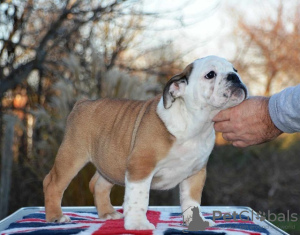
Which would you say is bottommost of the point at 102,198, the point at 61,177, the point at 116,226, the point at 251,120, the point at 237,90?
the point at 116,226

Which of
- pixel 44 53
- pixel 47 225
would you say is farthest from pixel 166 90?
pixel 44 53

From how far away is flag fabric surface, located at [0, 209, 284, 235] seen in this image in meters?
2.28

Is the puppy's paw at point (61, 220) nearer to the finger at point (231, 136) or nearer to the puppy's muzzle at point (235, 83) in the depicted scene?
the finger at point (231, 136)

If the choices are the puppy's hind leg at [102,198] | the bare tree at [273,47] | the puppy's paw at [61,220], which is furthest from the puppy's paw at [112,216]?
the bare tree at [273,47]

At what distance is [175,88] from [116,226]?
30.8 inches

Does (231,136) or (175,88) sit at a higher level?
(175,88)

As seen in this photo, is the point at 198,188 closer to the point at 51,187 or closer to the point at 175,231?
the point at 175,231

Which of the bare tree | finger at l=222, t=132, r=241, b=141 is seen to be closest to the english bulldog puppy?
finger at l=222, t=132, r=241, b=141

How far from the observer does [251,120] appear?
2617mm

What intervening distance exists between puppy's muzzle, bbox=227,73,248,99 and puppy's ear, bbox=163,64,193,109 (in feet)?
0.78

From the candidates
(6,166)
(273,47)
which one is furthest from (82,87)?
(273,47)

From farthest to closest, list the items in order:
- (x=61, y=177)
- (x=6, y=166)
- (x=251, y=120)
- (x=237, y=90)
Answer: (x=6, y=166)
(x=61, y=177)
(x=251, y=120)
(x=237, y=90)

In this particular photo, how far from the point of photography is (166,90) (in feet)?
7.93

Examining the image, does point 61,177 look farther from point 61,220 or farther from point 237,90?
point 237,90
